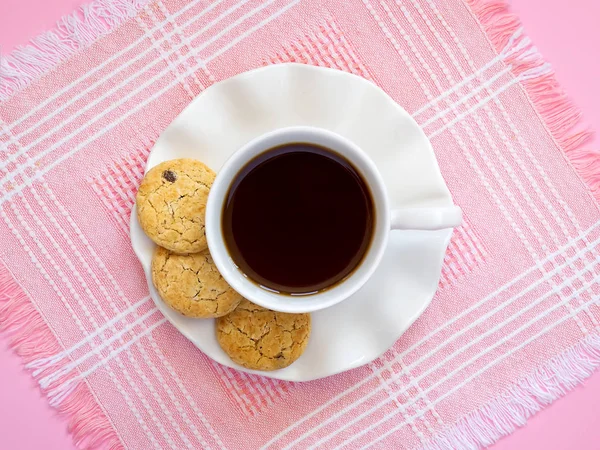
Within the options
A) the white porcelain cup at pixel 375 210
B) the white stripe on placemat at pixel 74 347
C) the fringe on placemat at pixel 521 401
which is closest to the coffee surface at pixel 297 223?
the white porcelain cup at pixel 375 210

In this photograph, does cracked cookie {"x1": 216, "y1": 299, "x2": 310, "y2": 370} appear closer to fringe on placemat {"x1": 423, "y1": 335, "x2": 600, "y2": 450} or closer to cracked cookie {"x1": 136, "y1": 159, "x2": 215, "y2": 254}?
cracked cookie {"x1": 136, "y1": 159, "x2": 215, "y2": 254}

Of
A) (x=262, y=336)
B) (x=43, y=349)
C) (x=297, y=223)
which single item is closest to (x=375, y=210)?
(x=297, y=223)

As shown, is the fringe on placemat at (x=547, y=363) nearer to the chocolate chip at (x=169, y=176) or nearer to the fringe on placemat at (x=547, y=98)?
the fringe on placemat at (x=547, y=98)

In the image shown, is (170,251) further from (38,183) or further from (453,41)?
(453,41)

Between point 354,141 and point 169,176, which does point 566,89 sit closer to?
point 354,141

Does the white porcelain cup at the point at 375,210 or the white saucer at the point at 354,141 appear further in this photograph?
the white saucer at the point at 354,141

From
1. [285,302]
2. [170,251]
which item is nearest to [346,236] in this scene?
[285,302]

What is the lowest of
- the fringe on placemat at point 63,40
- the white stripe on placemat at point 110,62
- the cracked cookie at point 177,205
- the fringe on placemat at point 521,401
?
the fringe on placemat at point 521,401
